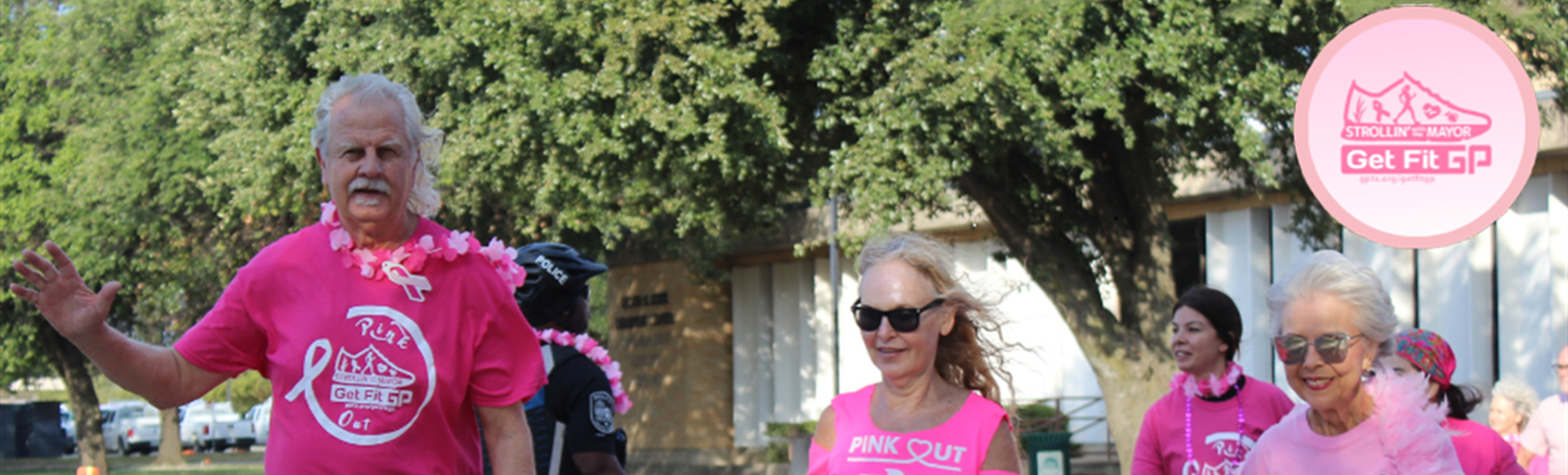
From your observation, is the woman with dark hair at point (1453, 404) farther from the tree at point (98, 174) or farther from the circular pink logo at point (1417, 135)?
the tree at point (98, 174)

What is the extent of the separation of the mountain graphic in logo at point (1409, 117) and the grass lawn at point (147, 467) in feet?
82.4

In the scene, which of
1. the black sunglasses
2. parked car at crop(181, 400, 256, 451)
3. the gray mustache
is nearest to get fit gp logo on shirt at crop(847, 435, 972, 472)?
the black sunglasses

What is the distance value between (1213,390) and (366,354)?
3.64 meters

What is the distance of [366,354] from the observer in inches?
121

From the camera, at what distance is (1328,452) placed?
139 inches

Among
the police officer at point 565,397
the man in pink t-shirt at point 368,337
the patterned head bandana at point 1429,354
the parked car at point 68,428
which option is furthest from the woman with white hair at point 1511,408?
the parked car at point 68,428

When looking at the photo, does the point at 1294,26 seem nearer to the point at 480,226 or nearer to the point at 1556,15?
the point at 1556,15

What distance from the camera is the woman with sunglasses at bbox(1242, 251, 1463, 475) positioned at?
348cm

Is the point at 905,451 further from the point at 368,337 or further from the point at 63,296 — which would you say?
the point at 63,296

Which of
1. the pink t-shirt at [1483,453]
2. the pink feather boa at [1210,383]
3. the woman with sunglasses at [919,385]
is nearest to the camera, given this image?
the woman with sunglasses at [919,385]

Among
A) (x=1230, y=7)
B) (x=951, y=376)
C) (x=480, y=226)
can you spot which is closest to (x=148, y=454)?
(x=480, y=226)

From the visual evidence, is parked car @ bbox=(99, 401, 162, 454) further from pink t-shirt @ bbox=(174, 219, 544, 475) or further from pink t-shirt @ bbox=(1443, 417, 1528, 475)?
pink t-shirt @ bbox=(1443, 417, 1528, 475)

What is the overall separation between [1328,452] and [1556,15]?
9.56m

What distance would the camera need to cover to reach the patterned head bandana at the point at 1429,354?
178 inches
